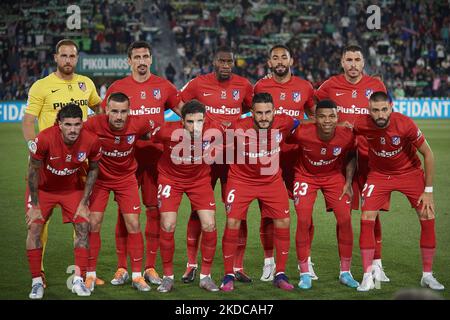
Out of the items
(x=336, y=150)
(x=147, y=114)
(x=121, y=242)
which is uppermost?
(x=147, y=114)

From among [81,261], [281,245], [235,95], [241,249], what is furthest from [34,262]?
[235,95]

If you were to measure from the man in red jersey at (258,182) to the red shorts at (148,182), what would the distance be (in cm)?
86

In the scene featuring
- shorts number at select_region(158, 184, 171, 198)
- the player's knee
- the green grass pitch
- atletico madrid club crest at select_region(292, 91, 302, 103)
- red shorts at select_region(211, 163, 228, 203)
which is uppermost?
atletico madrid club crest at select_region(292, 91, 302, 103)

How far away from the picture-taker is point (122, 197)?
7.19m

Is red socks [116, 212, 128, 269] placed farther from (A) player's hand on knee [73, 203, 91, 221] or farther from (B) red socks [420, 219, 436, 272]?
(B) red socks [420, 219, 436, 272]

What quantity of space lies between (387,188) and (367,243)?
577 mm

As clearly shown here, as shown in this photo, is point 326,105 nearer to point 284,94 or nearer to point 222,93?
point 284,94

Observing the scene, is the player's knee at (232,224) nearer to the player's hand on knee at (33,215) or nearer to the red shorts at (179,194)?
the red shorts at (179,194)

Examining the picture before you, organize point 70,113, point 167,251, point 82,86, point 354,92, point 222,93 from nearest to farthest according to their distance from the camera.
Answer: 1. point 70,113
2. point 167,251
3. point 82,86
4. point 354,92
5. point 222,93

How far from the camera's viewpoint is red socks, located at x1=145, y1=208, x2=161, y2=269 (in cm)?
744

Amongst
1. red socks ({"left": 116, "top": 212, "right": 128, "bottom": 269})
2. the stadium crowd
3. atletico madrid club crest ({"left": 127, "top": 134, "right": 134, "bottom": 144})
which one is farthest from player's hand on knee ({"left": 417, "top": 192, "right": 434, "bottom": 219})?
the stadium crowd

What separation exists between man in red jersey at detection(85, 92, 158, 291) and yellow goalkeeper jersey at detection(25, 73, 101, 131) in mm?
612

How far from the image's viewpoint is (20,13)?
30062mm

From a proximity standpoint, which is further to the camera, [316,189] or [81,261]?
[316,189]
